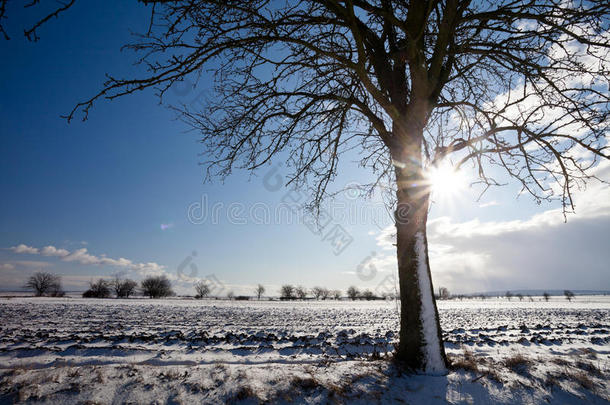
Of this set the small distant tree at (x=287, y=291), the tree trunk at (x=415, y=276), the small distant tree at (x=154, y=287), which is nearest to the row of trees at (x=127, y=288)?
the small distant tree at (x=154, y=287)

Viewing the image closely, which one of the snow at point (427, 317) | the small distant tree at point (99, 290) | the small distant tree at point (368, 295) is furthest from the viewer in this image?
the small distant tree at point (368, 295)

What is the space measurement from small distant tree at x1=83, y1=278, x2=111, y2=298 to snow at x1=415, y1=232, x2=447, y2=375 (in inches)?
3319

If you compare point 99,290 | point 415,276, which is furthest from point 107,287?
point 415,276

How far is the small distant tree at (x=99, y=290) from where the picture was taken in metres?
68.2

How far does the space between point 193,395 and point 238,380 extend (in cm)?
51

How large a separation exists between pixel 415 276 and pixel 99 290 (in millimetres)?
85496

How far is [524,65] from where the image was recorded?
495cm

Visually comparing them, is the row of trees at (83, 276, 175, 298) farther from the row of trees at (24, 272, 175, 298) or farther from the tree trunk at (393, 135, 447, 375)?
the tree trunk at (393, 135, 447, 375)

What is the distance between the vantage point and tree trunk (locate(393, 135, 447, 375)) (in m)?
4.11

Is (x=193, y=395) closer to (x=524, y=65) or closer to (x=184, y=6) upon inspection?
(x=184, y=6)

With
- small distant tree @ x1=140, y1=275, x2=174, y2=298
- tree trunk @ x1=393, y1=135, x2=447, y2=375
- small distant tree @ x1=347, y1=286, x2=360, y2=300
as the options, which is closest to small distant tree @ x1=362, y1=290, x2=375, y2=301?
small distant tree @ x1=347, y1=286, x2=360, y2=300

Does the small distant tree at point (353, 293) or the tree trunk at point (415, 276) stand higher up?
the tree trunk at point (415, 276)

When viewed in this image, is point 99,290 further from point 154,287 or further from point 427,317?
point 427,317

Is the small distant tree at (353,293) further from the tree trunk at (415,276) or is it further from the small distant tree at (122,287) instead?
the tree trunk at (415,276)
